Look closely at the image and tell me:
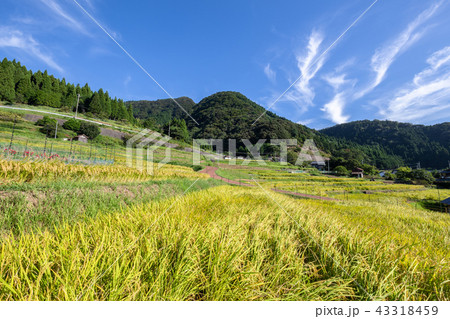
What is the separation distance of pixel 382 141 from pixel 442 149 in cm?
2348

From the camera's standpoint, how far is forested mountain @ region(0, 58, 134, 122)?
49562mm

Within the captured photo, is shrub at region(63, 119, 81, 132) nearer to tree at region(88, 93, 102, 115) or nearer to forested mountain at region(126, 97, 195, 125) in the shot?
tree at region(88, 93, 102, 115)

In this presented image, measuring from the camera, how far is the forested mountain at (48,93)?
4956 centimetres

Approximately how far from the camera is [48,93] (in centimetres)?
5781

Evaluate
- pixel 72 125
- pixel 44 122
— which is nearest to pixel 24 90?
A: pixel 72 125

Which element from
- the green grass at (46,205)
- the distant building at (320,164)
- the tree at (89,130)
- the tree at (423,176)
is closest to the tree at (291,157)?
the distant building at (320,164)

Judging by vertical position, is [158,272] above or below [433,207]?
above

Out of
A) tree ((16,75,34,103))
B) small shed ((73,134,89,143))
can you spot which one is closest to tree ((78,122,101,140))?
small shed ((73,134,89,143))

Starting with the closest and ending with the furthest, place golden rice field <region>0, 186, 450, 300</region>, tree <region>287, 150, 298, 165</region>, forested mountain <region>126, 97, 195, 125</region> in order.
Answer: golden rice field <region>0, 186, 450, 300</region>
tree <region>287, 150, 298, 165</region>
forested mountain <region>126, 97, 195, 125</region>

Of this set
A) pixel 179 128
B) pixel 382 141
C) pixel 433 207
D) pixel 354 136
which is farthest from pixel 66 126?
pixel 354 136

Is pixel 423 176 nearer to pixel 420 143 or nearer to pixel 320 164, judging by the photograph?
pixel 320 164

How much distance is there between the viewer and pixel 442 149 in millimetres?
78250

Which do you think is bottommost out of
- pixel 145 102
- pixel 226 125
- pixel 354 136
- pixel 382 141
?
pixel 226 125
